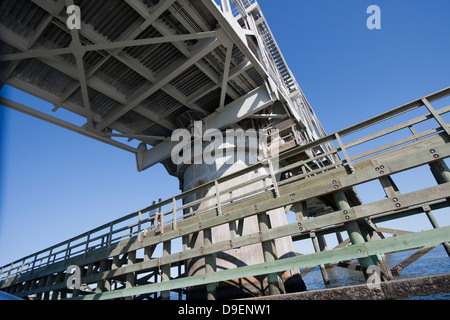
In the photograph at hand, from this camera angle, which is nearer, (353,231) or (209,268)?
(353,231)

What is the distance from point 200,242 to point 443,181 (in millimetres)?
8038

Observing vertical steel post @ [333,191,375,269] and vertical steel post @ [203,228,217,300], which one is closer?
vertical steel post @ [333,191,375,269]

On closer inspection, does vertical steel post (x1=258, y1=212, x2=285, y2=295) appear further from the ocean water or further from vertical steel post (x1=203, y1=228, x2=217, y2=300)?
the ocean water

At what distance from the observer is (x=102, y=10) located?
8.91 metres

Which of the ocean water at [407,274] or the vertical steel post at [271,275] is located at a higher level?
the vertical steel post at [271,275]

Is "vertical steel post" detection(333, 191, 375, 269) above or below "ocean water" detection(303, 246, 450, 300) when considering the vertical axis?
above

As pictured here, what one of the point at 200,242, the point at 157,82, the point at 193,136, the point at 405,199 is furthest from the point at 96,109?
the point at 405,199

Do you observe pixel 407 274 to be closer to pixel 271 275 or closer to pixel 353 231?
pixel 353 231

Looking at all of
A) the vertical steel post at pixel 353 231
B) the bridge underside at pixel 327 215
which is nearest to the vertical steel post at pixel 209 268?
the bridge underside at pixel 327 215

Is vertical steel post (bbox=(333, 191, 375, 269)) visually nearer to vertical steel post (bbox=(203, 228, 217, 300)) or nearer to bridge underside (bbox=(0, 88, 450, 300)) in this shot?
bridge underside (bbox=(0, 88, 450, 300))

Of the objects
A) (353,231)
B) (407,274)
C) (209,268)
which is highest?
(353,231)

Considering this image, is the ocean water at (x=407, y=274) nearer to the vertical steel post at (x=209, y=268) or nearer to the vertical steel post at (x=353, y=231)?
the vertical steel post at (x=353, y=231)

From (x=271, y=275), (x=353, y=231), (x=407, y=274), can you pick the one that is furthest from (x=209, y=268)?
(x=407, y=274)

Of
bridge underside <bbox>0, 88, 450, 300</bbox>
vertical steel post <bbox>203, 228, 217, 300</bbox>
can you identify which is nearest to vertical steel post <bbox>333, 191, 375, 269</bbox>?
bridge underside <bbox>0, 88, 450, 300</bbox>
